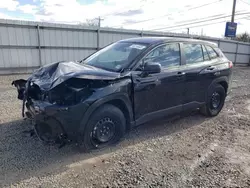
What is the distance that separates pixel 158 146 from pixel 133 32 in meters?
9.82

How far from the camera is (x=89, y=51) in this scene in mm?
11453

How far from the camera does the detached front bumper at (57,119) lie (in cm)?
295

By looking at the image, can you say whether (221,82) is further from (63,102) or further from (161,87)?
(63,102)

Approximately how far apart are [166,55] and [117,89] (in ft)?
4.42

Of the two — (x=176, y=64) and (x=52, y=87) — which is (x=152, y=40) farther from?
(x=52, y=87)

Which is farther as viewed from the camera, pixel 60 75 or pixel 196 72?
pixel 196 72

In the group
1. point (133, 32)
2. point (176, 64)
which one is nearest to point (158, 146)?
point (176, 64)

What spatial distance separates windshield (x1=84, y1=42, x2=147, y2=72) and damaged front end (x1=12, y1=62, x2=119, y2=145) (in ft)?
1.95

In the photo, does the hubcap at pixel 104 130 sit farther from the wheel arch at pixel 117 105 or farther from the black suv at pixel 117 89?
the wheel arch at pixel 117 105

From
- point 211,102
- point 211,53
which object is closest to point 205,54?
point 211,53

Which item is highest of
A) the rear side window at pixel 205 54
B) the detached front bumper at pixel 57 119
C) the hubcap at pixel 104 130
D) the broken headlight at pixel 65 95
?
the rear side window at pixel 205 54

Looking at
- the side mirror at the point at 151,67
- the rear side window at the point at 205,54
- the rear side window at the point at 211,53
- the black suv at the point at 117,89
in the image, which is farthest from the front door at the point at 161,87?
the rear side window at the point at 211,53

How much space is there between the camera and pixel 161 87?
156 inches

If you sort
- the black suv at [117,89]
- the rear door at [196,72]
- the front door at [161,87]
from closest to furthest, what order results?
the black suv at [117,89] < the front door at [161,87] < the rear door at [196,72]
